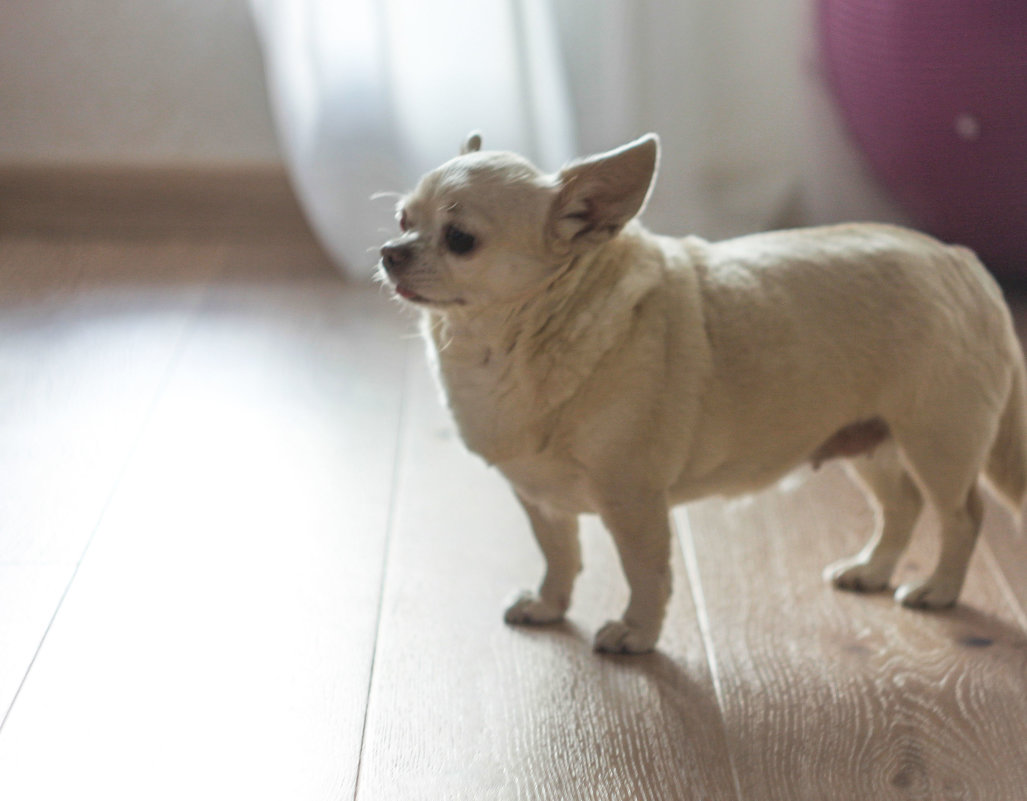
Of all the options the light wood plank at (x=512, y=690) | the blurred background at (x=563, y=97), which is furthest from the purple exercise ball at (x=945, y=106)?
the light wood plank at (x=512, y=690)

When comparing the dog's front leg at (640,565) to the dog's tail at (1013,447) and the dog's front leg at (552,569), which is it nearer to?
the dog's front leg at (552,569)

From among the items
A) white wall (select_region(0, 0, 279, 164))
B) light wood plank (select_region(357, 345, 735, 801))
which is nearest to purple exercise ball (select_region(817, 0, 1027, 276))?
light wood plank (select_region(357, 345, 735, 801))

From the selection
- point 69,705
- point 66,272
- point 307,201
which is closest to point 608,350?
point 69,705

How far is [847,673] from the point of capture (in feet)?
4.05

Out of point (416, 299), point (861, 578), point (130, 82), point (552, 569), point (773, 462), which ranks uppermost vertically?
point (416, 299)

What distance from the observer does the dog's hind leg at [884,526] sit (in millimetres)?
1378

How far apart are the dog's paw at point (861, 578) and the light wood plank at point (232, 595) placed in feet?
1.89

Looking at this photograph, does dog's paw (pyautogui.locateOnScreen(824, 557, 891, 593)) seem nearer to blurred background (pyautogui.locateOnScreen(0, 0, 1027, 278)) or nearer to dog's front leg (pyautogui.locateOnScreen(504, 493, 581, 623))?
dog's front leg (pyautogui.locateOnScreen(504, 493, 581, 623))

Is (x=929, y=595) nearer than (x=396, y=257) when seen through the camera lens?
No

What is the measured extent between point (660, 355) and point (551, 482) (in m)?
0.18

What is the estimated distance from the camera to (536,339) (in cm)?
112

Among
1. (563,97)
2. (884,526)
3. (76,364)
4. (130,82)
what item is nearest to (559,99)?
(563,97)

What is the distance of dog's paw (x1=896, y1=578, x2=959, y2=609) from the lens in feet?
4.42

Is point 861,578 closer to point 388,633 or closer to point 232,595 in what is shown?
point 388,633
